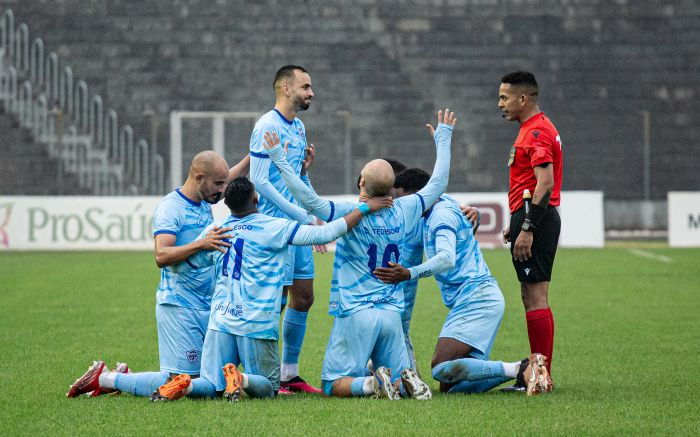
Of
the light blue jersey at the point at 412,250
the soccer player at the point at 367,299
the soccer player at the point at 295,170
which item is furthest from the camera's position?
the soccer player at the point at 295,170

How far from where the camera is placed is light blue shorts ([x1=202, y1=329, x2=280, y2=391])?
696cm

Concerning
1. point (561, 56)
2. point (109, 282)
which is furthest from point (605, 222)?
point (109, 282)

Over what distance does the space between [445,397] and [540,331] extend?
862 mm

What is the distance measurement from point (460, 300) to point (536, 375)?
751 mm

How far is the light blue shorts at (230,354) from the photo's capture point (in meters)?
6.96

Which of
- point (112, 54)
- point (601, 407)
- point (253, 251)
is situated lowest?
point (601, 407)

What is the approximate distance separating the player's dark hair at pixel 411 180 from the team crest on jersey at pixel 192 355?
1642 millimetres

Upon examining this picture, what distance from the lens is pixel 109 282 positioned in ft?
52.8

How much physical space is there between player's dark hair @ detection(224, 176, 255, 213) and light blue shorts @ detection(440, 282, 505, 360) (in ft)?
4.74

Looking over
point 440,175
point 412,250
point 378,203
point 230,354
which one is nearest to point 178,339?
point 230,354

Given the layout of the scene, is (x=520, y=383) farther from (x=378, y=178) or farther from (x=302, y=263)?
(x=302, y=263)

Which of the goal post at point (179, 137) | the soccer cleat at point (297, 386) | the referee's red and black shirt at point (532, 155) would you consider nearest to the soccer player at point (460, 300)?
the referee's red and black shirt at point (532, 155)

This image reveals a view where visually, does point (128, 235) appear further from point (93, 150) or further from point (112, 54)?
point (112, 54)

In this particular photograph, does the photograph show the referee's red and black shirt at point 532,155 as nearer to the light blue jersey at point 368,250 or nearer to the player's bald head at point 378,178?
the light blue jersey at point 368,250
